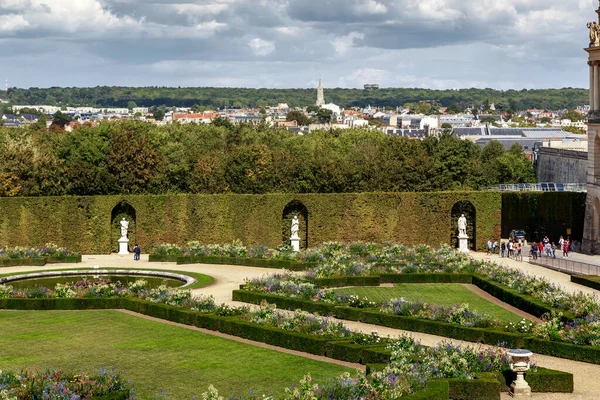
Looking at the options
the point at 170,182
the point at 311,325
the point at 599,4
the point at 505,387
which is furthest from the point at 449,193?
Result: the point at 505,387

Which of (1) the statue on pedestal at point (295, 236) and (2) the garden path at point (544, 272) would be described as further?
(1) the statue on pedestal at point (295, 236)

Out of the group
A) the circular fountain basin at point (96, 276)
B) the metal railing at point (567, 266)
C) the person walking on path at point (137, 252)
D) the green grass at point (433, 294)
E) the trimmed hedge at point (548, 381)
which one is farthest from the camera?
the person walking on path at point (137, 252)

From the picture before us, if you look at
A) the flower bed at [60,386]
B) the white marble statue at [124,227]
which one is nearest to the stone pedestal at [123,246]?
the white marble statue at [124,227]

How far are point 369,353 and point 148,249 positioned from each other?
33.8m

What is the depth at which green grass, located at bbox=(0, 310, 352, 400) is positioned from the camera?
27.3 m

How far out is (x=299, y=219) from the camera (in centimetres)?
6331

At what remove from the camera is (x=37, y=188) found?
6588 cm

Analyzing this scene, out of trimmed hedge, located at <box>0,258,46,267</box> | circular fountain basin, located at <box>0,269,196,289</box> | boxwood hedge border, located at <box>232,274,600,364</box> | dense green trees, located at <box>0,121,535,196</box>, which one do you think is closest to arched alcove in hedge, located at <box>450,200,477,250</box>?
dense green trees, located at <box>0,121,535,196</box>

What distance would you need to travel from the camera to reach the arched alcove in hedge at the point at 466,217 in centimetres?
6303

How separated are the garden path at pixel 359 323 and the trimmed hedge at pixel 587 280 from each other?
1.05ft

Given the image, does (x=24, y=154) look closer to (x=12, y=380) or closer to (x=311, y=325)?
(x=311, y=325)

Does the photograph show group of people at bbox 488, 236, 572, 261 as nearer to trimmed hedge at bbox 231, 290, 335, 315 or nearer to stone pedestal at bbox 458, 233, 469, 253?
stone pedestal at bbox 458, 233, 469, 253

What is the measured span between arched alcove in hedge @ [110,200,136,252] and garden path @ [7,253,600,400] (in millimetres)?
2594

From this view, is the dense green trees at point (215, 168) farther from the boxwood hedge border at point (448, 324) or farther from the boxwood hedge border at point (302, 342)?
the boxwood hedge border at point (302, 342)
